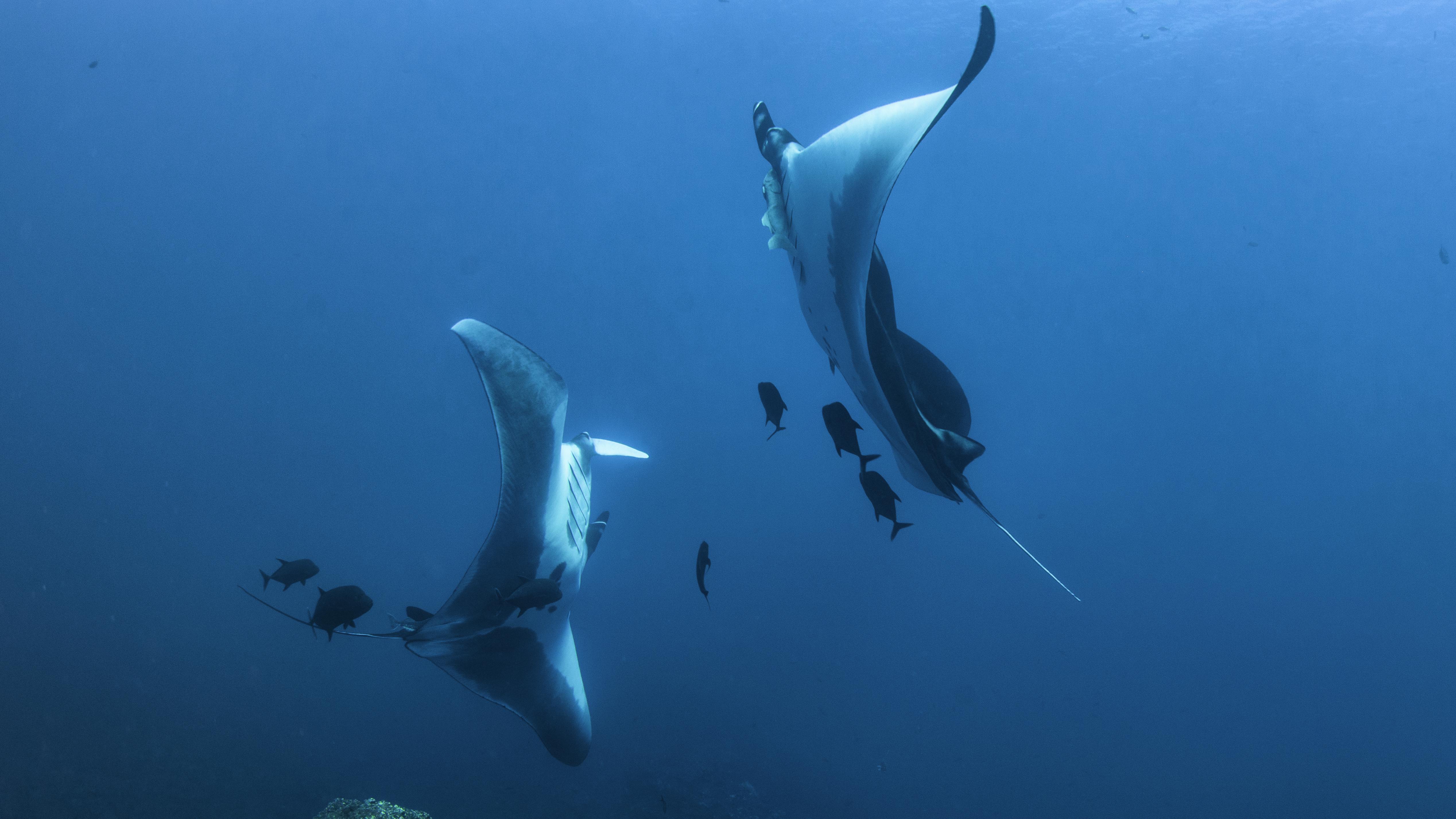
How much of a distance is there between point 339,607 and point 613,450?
61.9 inches

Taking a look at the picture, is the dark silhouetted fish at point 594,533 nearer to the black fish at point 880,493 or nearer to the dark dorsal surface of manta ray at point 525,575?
the dark dorsal surface of manta ray at point 525,575

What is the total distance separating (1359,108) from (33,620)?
2746 cm

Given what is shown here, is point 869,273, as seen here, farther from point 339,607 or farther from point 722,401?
point 722,401

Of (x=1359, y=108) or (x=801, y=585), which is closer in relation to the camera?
(x=801, y=585)

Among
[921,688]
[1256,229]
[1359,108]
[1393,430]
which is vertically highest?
[1359,108]

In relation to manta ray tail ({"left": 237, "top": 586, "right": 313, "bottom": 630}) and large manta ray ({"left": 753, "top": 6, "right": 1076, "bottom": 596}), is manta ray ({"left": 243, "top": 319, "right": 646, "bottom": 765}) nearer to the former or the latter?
manta ray tail ({"left": 237, "top": 586, "right": 313, "bottom": 630})

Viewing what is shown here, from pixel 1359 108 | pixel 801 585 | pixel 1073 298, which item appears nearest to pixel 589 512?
pixel 801 585

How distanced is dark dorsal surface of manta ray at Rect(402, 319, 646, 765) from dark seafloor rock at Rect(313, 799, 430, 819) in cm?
105

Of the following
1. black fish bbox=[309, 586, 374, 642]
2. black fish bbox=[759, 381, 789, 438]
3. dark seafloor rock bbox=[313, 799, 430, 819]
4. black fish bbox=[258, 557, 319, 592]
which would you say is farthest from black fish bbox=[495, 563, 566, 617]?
dark seafloor rock bbox=[313, 799, 430, 819]

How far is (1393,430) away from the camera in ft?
51.2

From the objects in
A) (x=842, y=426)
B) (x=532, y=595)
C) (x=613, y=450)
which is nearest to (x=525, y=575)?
(x=532, y=595)

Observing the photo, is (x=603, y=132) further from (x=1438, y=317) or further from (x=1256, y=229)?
(x=1438, y=317)

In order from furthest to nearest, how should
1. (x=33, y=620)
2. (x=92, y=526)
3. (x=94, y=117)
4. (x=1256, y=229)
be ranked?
1. (x=1256, y=229)
2. (x=94, y=117)
3. (x=92, y=526)
4. (x=33, y=620)

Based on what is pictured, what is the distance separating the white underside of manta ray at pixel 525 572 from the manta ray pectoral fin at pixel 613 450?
0.18m
